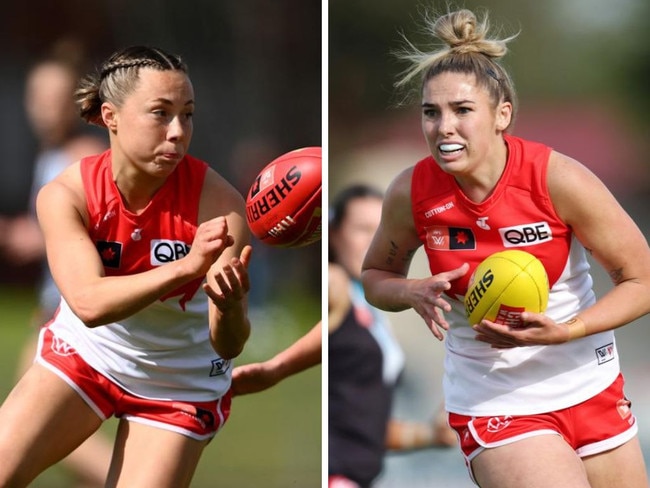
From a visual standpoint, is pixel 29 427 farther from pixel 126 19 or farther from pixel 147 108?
pixel 126 19

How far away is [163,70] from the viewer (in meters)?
3.28

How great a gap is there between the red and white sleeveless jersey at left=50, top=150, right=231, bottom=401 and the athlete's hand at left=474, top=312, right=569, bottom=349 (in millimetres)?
975

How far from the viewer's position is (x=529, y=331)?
296 centimetres

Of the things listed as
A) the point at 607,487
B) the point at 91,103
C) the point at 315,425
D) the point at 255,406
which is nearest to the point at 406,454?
the point at 315,425

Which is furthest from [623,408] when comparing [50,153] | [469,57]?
[50,153]

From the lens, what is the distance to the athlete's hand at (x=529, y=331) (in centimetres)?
293

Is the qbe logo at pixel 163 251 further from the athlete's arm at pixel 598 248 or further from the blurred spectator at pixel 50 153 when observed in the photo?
the blurred spectator at pixel 50 153

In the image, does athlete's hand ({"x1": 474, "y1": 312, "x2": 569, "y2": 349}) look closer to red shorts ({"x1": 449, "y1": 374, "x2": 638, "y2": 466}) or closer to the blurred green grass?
red shorts ({"x1": 449, "y1": 374, "x2": 638, "y2": 466})

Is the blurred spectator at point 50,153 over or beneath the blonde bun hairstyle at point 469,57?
beneath

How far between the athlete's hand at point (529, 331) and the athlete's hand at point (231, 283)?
703mm

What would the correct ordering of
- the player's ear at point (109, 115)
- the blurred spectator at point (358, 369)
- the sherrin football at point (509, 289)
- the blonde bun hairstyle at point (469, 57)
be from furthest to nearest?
the blurred spectator at point (358, 369) < the player's ear at point (109, 115) < the blonde bun hairstyle at point (469, 57) < the sherrin football at point (509, 289)

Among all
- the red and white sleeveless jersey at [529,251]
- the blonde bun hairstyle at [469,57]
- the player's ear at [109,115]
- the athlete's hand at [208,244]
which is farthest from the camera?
the player's ear at [109,115]

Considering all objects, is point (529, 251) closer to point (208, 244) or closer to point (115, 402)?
point (208, 244)

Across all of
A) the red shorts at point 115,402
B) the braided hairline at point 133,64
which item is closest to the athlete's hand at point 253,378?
the red shorts at point 115,402
